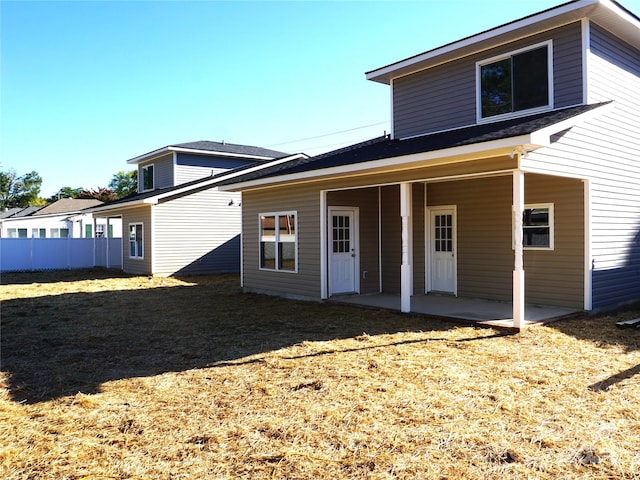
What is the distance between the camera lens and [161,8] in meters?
11.0

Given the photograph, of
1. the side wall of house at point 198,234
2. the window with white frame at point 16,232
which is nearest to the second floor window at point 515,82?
the side wall of house at point 198,234

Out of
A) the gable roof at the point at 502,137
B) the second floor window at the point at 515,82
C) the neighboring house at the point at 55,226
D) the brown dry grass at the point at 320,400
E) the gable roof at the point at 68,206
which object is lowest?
the brown dry grass at the point at 320,400

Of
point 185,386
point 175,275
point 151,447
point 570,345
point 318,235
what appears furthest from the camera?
A: point 175,275

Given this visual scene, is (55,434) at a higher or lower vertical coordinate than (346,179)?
lower

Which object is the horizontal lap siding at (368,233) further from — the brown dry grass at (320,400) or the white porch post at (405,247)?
the brown dry grass at (320,400)

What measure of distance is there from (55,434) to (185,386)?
1.40 metres

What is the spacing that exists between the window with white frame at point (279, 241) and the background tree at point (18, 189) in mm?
55645

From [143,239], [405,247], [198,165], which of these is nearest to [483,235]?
[405,247]

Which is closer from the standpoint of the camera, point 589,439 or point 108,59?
point 589,439

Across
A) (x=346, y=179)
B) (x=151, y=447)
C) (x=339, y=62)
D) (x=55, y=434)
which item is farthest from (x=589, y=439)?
(x=339, y=62)

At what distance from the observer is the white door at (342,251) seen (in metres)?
11.3

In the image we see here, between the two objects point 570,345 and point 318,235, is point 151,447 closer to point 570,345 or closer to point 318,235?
point 570,345

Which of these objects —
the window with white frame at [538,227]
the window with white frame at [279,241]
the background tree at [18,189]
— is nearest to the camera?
the window with white frame at [538,227]

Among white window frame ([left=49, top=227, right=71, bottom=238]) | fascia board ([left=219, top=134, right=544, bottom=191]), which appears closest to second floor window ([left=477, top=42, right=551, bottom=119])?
fascia board ([left=219, top=134, right=544, bottom=191])
